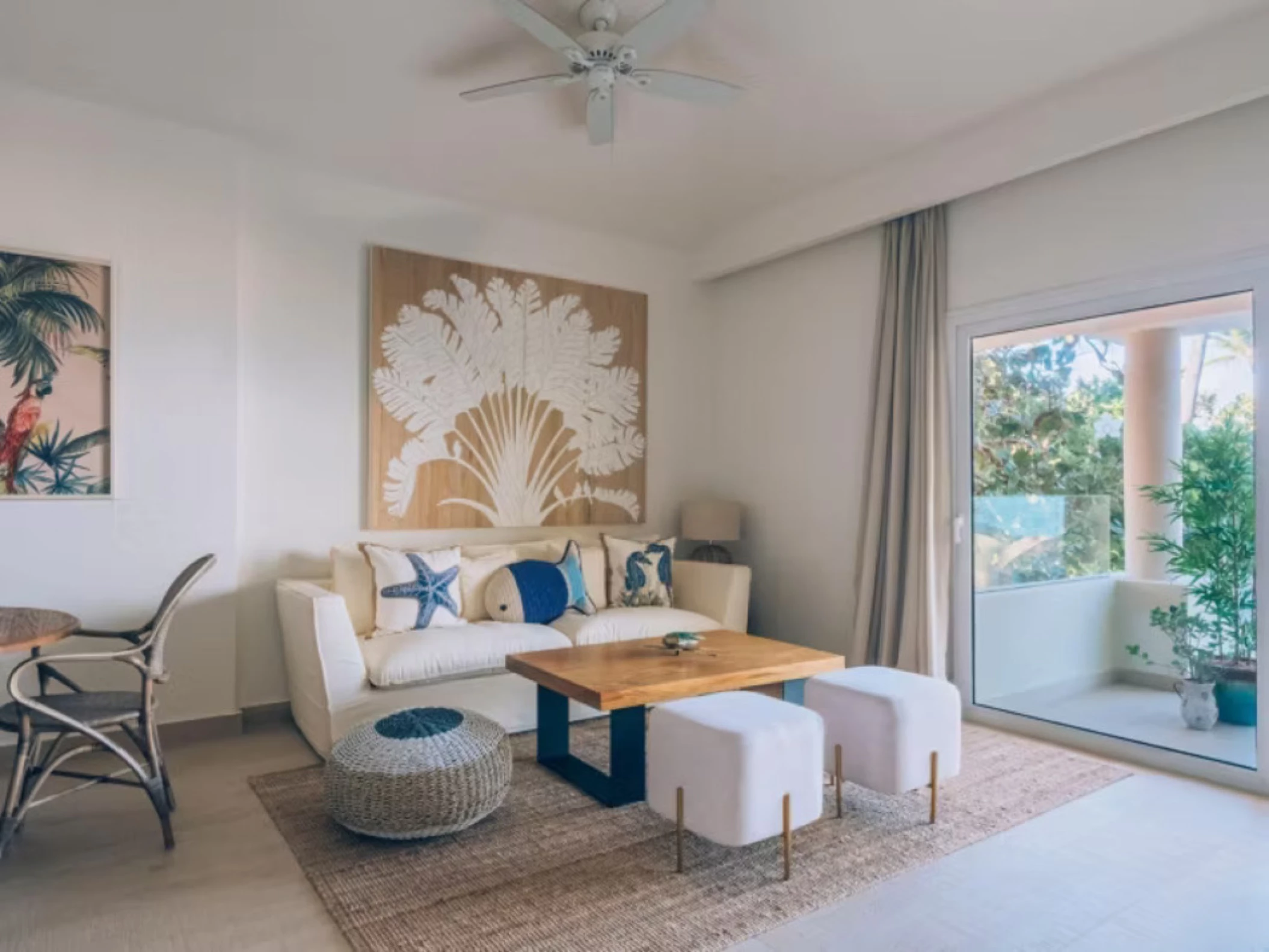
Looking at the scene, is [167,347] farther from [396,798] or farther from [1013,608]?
[1013,608]

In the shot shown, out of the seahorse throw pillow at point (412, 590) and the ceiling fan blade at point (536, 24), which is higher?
the ceiling fan blade at point (536, 24)

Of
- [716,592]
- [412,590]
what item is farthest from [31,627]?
[716,592]

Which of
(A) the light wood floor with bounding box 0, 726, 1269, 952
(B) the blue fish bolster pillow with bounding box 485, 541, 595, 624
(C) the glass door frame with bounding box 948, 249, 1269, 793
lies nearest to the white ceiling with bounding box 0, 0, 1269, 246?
(C) the glass door frame with bounding box 948, 249, 1269, 793

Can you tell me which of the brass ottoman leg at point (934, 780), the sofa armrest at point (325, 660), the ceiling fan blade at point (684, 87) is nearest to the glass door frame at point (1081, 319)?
the brass ottoman leg at point (934, 780)

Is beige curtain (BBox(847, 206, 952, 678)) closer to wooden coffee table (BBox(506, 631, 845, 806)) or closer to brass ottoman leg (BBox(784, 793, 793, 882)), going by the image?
wooden coffee table (BBox(506, 631, 845, 806))

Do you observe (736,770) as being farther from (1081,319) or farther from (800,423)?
(800,423)

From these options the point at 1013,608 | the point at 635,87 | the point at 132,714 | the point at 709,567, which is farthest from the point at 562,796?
the point at 635,87

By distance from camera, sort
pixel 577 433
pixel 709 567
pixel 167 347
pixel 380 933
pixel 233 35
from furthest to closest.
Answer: pixel 577 433, pixel 709 567, pixel 167 347, pixel 233 35, pixel 380 933

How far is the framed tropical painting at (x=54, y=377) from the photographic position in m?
3.20

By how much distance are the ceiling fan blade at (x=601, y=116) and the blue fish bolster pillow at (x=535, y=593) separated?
6.85 ft

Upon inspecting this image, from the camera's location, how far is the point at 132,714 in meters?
2.46

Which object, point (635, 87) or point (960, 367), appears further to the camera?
point (960, 367)

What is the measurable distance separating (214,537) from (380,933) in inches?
88.8

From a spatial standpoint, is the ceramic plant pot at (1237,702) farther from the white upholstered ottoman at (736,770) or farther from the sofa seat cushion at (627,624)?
the sofa seat cushion at (627,624)
